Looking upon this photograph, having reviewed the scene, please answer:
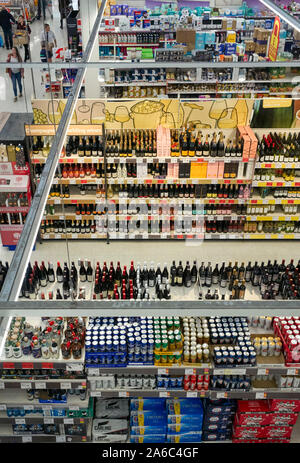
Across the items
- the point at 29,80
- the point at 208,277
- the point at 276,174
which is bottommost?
the point at 208,277

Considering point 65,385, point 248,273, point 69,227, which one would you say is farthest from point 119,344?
point 69,227

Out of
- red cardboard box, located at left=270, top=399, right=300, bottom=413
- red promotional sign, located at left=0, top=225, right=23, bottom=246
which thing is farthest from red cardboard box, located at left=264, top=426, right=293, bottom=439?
red promotional sign, located at left=0, top=225, right=23, bottom=246

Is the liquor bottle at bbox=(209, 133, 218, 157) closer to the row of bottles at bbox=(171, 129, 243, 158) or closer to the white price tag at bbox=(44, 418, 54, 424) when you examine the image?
the row of bottles at bbox=(171, 129, 243, 158)

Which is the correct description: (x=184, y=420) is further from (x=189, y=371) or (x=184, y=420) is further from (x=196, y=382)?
(x=189, y=371)

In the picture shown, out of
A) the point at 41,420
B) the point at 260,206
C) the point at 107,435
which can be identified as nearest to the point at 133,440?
the point at 107,435

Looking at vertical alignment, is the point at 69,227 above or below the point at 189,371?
below

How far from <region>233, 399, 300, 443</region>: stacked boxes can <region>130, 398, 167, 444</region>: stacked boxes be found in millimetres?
738

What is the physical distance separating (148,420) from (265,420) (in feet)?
3.83

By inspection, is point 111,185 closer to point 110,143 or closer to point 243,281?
point 110,143

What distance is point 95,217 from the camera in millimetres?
7164

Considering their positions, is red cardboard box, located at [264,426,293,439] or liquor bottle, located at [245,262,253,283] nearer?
red cardboard box, located at [264,426,293,439]

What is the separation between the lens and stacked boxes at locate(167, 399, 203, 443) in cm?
465

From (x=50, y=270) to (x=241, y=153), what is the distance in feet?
10.0

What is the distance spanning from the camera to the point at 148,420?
4.71 m
